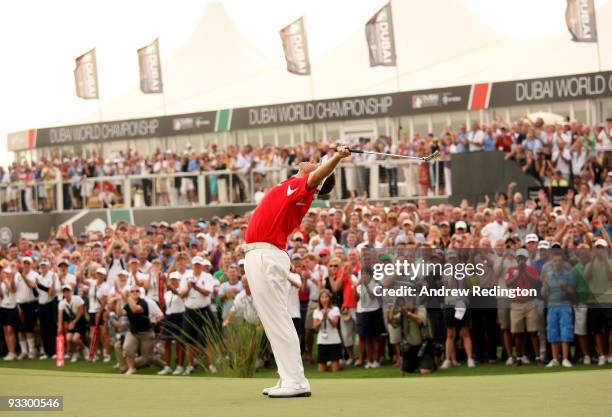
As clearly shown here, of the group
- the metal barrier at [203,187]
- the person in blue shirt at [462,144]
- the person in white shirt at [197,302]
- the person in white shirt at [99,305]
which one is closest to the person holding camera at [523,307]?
the person in white shirt at [197,302]

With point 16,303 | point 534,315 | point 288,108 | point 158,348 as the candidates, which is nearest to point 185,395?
point 534,315

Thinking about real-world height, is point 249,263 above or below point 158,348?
above

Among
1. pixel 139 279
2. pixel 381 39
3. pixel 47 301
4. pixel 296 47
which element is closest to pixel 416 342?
pixel 139 279

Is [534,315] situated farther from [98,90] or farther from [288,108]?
[98,90]

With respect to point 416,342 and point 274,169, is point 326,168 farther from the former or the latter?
point 274,169

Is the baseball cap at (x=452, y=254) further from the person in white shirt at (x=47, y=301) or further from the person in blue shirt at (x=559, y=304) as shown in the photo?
the person in white shirt at (x=47, y=301)

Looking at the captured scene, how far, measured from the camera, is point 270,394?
336 inches

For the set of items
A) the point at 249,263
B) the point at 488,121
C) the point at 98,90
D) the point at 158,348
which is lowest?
the point at 158,348

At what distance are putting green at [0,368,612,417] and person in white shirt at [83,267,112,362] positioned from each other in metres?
9.65

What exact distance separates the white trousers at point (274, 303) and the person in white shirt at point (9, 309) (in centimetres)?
1367

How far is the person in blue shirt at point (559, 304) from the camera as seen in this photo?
50.6 ft

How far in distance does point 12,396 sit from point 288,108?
31281 mm

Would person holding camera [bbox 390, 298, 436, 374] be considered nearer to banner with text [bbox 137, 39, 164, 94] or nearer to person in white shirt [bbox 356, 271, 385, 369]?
person in white shirt [bbox 356, 271, 385, 369]

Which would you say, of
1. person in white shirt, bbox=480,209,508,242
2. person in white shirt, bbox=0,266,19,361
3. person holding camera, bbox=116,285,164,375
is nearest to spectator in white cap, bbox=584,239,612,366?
person in white shirt, bbox=480,209,508,242
